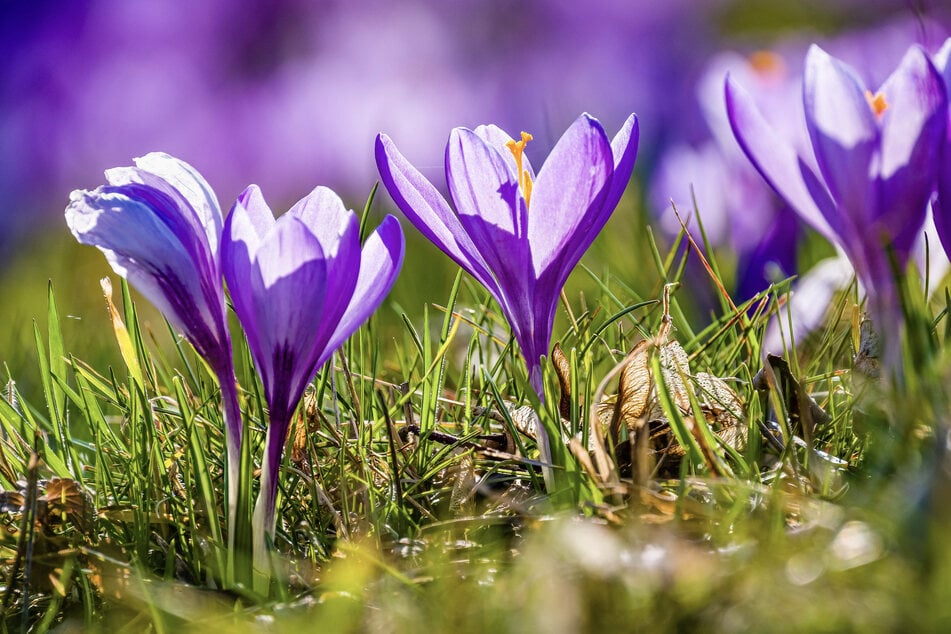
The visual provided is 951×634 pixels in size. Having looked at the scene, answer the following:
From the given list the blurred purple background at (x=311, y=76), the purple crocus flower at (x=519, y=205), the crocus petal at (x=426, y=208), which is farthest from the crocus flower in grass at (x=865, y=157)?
the blurred purple background at (x=311, y=76)

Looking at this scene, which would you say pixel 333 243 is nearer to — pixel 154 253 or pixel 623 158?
pixel 154 253

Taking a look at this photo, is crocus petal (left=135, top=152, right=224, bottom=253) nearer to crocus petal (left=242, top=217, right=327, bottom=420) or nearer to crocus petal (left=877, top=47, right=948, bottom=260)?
crocus petal (left=242, top=217, right=327, bottom=420)

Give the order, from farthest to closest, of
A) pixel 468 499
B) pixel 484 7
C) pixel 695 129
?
pixel 484 7 → pixel 695 129 → pixel 468 499

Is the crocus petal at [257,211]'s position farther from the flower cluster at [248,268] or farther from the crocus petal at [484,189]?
the crocus petal at [484,189]

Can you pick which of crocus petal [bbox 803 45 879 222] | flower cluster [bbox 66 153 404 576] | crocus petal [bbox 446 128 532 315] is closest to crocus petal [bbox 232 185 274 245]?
flower cluster [bbox 66 153 404 576]

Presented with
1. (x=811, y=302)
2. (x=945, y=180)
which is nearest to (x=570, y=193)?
(x=945, y=180)

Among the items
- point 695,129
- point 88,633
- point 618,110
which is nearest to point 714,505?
point 88,633

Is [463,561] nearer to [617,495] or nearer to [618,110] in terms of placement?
[617,495]
